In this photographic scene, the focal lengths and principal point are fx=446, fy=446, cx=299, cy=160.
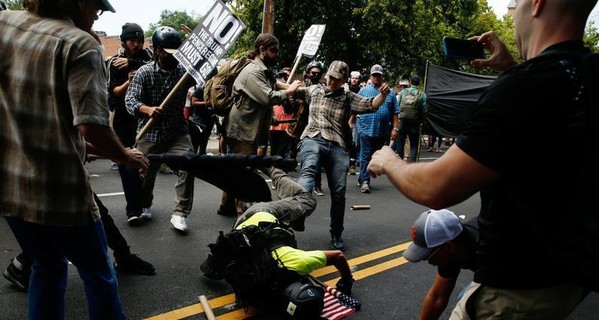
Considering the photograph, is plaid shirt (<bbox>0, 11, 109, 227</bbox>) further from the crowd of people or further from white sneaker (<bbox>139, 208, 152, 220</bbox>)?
white sneaker (<bbox>139, 208, 152, 220</bbox>)

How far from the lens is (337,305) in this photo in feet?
9.98

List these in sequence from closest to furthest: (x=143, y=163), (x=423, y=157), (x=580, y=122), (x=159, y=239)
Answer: (x=580, y=122), (x=143, y=163), (x=159, y=239), (x=423, y=157)

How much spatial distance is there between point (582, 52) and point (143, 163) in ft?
6.33

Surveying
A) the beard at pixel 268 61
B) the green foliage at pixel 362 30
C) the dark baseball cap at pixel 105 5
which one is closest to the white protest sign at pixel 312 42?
the beard at pixel 268 61

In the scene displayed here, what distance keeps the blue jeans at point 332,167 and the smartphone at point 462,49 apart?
236 centimetres

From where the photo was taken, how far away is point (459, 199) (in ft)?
4.14

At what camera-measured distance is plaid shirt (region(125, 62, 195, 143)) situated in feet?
14.3

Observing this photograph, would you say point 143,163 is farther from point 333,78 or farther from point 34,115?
point 333,78

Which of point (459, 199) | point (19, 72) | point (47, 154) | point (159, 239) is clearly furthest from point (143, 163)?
point (159, 239)

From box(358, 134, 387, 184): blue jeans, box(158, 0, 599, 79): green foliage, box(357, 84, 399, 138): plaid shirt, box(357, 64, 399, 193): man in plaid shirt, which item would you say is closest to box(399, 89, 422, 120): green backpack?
box(357, 64, 399, 193): man in plaid shirt

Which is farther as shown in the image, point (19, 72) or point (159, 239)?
point (159, 239)

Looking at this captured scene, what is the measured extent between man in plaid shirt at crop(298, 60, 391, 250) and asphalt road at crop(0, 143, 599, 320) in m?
0.53

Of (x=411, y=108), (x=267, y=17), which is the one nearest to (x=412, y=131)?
(x=411, y=108)

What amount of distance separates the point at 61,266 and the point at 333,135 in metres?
2.90
